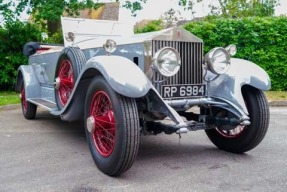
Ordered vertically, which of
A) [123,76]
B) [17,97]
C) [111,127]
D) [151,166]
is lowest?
[17,97]

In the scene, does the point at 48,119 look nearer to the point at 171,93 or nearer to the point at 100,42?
the point at 100,42

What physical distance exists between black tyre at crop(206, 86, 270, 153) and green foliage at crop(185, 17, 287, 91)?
6158 millimetres

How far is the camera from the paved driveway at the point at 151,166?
10.1 ft

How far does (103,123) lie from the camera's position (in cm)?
353

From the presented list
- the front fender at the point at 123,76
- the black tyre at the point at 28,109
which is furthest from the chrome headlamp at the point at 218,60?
the black tyre at the point at 28,109

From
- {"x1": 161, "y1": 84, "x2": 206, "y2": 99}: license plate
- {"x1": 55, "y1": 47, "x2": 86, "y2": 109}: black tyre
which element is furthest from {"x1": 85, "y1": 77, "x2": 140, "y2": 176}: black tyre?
{"x1": 55, "y1": 47, "x2": 86, "y2": 109}: black tyre

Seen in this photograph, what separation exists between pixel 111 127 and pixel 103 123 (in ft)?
0.44

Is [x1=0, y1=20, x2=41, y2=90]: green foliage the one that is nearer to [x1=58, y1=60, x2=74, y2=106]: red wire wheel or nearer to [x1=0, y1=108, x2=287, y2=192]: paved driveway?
[x1=0, y1=108, x2=287, y2=192]: paved driveway

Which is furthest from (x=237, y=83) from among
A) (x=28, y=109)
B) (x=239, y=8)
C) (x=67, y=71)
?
(x=239, y=8)

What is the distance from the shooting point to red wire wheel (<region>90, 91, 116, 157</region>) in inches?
134

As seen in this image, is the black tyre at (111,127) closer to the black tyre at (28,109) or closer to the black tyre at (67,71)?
the black tyre at (67,71)

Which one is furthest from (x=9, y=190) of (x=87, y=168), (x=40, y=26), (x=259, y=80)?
(x=40, y=26)

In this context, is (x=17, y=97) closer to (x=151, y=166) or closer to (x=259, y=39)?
(x=151, y=166)

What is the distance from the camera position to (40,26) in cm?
1125
